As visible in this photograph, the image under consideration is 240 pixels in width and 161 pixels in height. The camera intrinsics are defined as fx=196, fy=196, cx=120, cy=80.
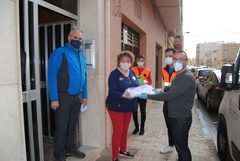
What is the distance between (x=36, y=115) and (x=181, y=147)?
6.82 ft

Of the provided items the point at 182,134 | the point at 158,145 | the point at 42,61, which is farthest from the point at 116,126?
the point at 42,61

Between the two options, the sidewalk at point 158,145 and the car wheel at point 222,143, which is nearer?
the car wheel at point 222,143

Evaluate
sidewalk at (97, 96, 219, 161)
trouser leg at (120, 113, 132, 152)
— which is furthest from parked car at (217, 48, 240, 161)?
trouser leg at (120, 113, 132, 152)

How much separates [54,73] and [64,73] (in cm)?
14

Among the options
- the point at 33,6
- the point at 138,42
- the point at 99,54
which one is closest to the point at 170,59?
the point at 99,54

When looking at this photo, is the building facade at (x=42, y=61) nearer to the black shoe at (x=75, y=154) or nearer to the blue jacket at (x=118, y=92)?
the black shoe at (x=75, y=154)

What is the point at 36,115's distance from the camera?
2.69m

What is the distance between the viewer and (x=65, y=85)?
2.79 meters

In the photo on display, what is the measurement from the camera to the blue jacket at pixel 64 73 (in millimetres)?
2701

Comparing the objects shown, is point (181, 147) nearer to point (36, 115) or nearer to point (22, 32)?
point (36, 115)

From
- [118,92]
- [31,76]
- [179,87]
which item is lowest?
[118,92]

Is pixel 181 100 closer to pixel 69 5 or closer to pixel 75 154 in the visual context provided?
pixel 75 154

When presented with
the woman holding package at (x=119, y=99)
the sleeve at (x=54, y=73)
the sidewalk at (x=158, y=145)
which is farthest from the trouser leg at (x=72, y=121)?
the sidewalk at (x=158, y=145)

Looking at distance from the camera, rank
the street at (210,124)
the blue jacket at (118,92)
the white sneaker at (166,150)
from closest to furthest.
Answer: the blue jacket at (118,92) → the white sneaker at (166,150) → the street at (210,124)
